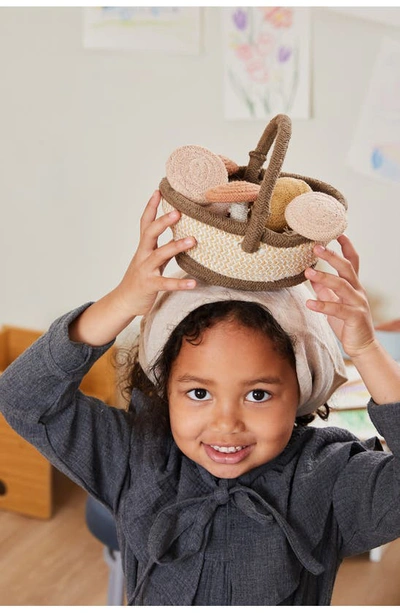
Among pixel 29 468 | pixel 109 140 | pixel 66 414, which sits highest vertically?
pixel 66 414

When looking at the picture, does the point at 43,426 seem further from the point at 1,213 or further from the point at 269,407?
the point at 1,213

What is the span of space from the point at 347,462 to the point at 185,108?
163cm

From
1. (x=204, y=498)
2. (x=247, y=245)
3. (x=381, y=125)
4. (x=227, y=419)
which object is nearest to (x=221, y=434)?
(x=227, y=419)

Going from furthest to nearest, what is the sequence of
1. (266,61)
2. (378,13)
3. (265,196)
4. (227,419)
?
1. (266,61)
2. (378,13)
3. (227,419)
4. (265,196)

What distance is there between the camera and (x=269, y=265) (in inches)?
34.1

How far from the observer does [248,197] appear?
0.85m

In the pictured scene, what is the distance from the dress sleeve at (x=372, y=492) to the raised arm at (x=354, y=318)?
3 cm

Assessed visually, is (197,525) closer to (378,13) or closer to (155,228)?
(155,228)

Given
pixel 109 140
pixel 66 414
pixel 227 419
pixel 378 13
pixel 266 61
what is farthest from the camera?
pixel 109 140

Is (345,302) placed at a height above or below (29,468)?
above

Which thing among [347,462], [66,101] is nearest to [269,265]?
[347,462]

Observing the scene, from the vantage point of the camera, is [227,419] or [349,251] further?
[349,251]

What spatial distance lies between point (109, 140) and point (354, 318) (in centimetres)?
178

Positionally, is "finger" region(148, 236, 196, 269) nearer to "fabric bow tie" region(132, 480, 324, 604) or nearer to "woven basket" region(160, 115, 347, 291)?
"woven basket" region(160, 115, 347, 291)
